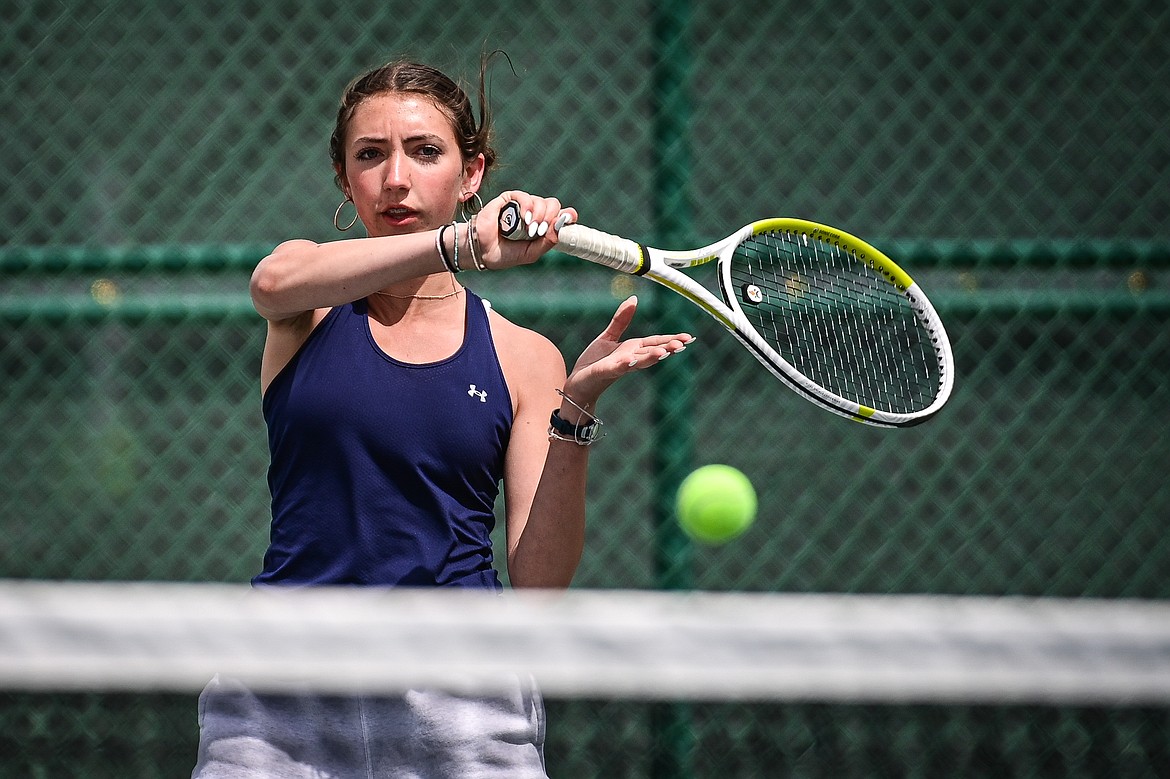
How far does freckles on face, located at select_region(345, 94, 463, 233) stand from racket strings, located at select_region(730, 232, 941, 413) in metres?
1.09

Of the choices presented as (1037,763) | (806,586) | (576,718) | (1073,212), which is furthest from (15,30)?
(1037,763)

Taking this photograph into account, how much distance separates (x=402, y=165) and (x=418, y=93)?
135 mm

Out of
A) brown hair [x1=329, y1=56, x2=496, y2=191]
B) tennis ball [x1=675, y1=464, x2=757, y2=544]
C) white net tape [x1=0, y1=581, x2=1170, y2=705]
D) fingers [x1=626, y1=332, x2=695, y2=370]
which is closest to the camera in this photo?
white net tape [x1=0, y1=581, x2=1170, y2=705]

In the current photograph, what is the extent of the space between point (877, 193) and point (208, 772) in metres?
2.46

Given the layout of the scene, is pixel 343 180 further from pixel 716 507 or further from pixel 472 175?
pixel 716 507

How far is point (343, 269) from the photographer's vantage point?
1630 mm

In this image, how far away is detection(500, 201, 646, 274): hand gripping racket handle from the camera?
168 cm

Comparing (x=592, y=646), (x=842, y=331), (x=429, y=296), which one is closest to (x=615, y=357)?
(x=429, y=296)

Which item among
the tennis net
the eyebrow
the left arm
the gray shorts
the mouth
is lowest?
the gray shorts

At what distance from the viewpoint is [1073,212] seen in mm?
3514

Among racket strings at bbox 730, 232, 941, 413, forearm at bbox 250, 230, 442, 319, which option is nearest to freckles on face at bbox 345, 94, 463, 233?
forearm at bbox 250, 230, 442, 319

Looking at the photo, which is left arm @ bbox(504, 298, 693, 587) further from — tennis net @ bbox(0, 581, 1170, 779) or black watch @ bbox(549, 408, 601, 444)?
tennis net @ bbox(0, 581, 1170, 779)

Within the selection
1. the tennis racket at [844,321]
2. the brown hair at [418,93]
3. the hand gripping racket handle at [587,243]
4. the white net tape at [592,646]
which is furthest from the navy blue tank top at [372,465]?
the tennis racket at [844,321]

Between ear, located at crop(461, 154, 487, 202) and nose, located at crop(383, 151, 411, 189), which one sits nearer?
nose, located at crop(383, 151, 411, 189)
